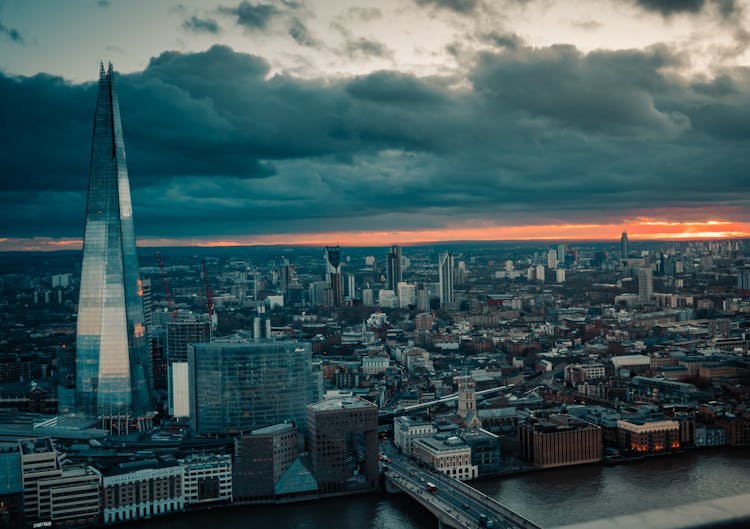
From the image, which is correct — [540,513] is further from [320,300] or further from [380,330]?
[320,300]

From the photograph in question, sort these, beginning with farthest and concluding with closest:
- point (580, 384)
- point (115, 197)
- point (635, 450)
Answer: point (580, 384)
point (115, 197)
point (635, 450)

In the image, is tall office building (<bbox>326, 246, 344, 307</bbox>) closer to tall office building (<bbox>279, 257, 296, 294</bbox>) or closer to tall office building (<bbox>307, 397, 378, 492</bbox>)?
tall office building (<bbox>279, 257, 296, 294</bbox>)

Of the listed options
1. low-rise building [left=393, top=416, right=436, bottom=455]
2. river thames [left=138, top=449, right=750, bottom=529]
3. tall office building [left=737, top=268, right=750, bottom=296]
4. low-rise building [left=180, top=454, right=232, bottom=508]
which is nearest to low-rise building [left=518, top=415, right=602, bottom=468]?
river thames [left=138, top=449, right=750, bottom=529]

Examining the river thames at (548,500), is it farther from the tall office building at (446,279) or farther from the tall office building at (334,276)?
the tall office building at (446,279)

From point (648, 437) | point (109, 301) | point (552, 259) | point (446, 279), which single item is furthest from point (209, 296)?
point (552, 259)

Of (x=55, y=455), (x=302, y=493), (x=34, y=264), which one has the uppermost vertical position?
(x=34, y=264)

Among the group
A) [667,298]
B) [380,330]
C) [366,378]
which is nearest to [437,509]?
[366,378]
